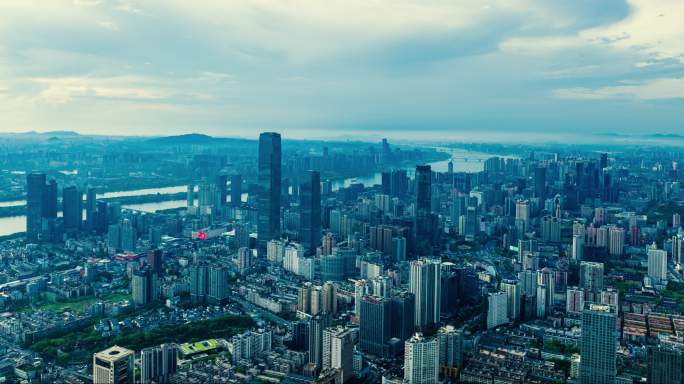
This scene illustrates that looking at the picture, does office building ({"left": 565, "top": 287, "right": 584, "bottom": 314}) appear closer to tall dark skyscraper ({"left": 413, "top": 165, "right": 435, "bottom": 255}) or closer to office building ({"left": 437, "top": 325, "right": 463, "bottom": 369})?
office building ({"left": 437, "top": 325, "right": 463, "bottom": 369})

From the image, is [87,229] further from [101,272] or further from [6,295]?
[6,295]

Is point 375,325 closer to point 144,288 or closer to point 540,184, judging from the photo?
point 144,288

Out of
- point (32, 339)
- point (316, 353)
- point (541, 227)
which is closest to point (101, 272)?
point (32, 339)

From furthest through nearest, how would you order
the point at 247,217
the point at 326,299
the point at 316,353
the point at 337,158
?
the point at 337,158 < the point at 247,217 < the point at 326,299 < the point at 316,353

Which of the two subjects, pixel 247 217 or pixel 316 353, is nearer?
pixel 316 353

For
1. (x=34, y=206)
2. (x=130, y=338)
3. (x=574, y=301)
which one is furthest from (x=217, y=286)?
(x=34, y=206)

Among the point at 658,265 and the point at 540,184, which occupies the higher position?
the point at 540,184

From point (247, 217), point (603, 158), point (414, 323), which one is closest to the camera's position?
point (414, 323)

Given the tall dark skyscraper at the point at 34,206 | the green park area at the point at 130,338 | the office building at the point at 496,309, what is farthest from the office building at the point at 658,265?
the tall dark skyscraper at the point at 34,206
